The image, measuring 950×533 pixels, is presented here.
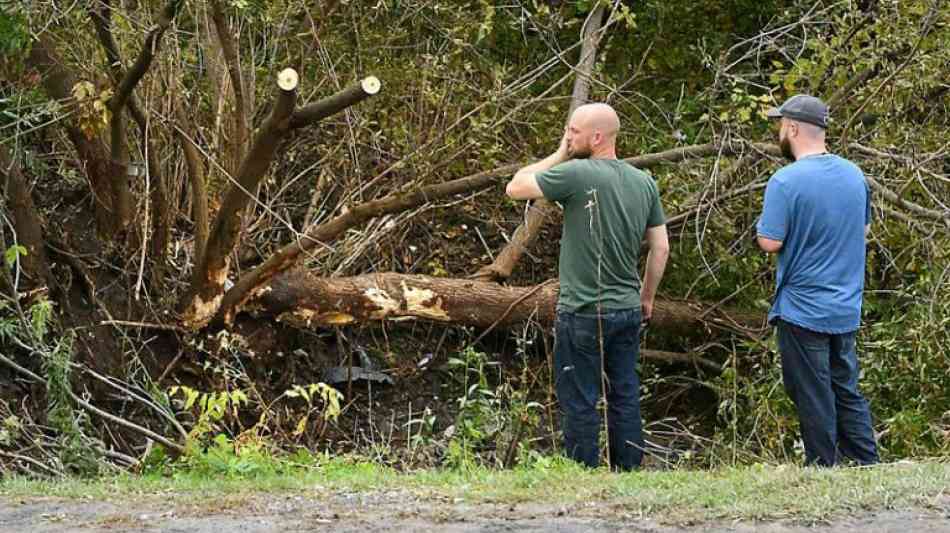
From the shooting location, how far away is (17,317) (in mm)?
7809

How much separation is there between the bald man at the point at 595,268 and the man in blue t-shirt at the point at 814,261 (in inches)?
27.1

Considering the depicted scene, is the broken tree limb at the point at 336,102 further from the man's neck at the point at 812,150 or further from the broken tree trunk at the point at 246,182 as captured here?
the man's neck at the point at 812,150

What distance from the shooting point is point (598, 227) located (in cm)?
610

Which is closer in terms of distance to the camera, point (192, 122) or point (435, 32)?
point (192, 122)

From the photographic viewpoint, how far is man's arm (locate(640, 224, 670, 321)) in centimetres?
636

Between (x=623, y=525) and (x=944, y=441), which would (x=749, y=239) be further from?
(x=623, y=525)

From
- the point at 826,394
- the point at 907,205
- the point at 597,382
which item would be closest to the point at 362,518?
the point at 597,382

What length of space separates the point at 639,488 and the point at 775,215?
149 centimetres

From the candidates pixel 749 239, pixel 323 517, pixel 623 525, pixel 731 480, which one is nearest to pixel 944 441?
pixel 749 239

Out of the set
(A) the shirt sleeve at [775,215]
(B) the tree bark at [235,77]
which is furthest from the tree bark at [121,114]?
(A) the shirt sleeve at [775,215]

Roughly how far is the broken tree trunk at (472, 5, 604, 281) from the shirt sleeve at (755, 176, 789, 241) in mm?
4336

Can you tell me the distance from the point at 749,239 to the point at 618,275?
349cm

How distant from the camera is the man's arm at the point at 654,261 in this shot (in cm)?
636

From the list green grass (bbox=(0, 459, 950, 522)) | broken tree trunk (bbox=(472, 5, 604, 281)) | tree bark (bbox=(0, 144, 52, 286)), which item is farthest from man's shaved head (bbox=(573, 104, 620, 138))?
tree bark (bbox=(0, 144, 52, 286))
